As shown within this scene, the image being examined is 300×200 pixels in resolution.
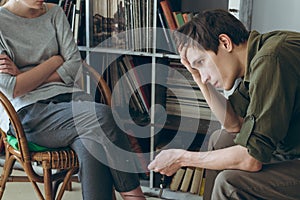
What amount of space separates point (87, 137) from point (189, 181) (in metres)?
0.78

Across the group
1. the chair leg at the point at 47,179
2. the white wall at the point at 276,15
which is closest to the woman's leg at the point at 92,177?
the chair leg at the point at 47,179

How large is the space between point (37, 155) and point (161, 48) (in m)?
0.85

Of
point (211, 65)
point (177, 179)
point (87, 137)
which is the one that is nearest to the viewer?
→ point (211, 65)

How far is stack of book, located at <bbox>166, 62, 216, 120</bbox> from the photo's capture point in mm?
2426

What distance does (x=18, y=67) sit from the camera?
210cm

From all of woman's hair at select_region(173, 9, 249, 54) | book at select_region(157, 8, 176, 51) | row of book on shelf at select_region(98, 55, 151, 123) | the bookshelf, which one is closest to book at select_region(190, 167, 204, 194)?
the bookshelf

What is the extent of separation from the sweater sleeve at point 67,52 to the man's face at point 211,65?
698 millimetres

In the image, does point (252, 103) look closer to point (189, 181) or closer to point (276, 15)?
point (276, 15)

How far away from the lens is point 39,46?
7.04ft

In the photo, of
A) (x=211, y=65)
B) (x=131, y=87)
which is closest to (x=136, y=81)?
(x=131, y=87)

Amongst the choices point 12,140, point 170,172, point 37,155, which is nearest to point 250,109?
point 170,172

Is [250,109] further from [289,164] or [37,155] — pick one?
[37,155]

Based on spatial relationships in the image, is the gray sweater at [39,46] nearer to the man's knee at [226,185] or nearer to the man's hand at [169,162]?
the man's hand at [169,162]

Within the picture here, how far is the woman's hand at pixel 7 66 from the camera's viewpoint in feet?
6.43
